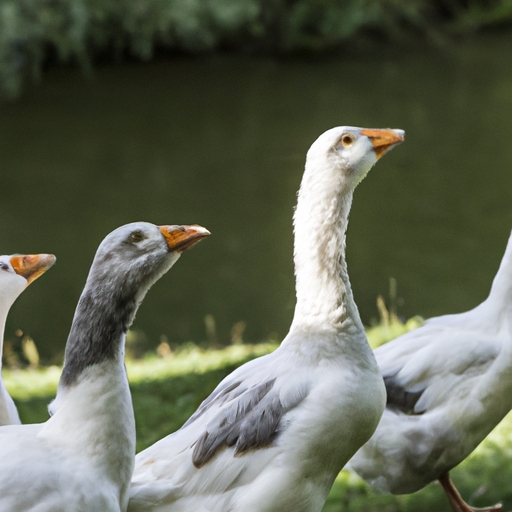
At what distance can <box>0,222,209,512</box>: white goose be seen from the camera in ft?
7.29

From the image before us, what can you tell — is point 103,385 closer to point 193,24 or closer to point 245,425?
point 245,425

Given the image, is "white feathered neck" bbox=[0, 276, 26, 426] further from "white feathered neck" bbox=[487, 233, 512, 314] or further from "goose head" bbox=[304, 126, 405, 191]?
"white feathered neck" bbox=[487, 233, 512, 314]

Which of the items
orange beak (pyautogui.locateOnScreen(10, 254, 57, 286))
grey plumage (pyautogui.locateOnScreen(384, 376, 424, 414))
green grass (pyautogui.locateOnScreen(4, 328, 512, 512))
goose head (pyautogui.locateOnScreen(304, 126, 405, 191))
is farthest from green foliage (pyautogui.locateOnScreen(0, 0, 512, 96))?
goose head (pyautogui.locateOnScreen(304, 126, 405, 191))

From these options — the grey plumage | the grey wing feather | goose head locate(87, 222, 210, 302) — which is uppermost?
goose head locate(87, 222, 210, 302)

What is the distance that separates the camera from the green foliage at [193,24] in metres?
14.1

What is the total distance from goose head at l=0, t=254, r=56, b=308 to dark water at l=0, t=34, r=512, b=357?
447 centimetres

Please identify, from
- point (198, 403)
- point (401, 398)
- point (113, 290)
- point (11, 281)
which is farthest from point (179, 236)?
point (198, 403)

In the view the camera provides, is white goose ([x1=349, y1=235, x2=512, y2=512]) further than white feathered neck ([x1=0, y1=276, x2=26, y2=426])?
Yes

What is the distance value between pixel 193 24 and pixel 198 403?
43.5 ft

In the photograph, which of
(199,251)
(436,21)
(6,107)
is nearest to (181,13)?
Result: (6,107)

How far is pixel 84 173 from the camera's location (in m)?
13.5

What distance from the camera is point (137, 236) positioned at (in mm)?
2312

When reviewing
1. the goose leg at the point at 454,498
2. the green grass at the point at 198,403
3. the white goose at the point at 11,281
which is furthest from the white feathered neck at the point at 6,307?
the goose leg at the point at 454,498

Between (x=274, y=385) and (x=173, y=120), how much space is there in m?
13.9
